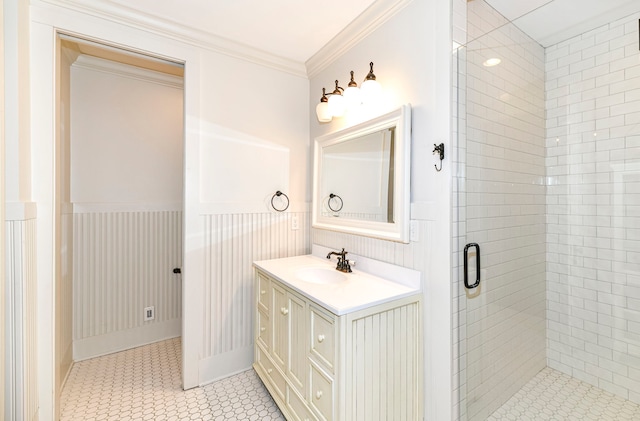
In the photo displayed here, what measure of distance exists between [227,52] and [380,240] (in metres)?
1.73

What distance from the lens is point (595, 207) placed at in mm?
1705

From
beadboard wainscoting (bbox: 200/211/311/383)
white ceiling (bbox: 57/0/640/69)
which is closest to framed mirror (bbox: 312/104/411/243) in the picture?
beadboard wainscoting (bbox: 200/211/311/383)

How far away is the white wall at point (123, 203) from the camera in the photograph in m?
2.33

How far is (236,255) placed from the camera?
2.20 metres

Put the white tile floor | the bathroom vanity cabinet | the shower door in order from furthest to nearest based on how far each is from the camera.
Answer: the white tile floor
the shower door
the bathroom vanity cabinet

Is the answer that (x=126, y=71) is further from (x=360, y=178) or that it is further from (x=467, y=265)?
(x=467, y=265)

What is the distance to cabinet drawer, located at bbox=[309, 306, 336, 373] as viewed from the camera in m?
1.29

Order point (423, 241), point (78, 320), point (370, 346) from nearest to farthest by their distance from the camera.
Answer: point (370, 346) < point (423, 241) < point (78, 320)

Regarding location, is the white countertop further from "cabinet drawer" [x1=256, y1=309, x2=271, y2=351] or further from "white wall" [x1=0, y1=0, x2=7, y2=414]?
"white wall" [x1=0, y1=0, x2=7, y2=414]

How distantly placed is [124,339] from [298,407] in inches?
72.1

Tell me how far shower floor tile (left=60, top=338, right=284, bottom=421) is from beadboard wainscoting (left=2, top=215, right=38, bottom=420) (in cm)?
41

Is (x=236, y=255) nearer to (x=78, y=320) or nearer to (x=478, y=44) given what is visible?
(x=78, y=320)

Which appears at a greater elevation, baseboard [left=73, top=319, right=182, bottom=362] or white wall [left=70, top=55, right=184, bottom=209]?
white wall [left=70, top=55, right=184, bottom=209]

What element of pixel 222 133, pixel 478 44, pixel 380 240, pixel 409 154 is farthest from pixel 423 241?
pixel 222 133
